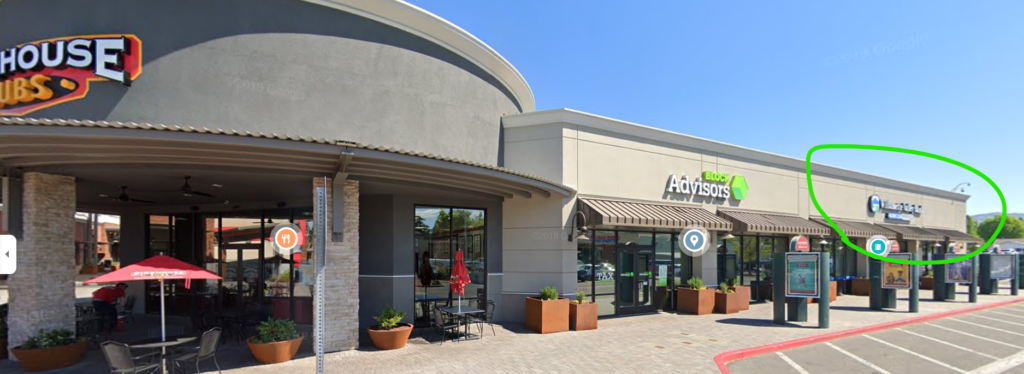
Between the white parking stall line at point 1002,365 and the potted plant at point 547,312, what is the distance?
27.6 ft

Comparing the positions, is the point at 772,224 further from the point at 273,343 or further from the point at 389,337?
the point at 273,343

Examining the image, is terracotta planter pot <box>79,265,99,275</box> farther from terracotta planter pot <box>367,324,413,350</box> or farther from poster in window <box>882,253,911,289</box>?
poster in window <box>882,253,911,289</box>

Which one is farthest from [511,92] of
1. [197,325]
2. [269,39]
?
[197,325]

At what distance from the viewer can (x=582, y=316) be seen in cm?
1369

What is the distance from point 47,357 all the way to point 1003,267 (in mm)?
37044

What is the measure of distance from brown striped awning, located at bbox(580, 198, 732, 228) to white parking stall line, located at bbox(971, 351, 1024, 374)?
7436mm

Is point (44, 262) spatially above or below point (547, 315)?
above

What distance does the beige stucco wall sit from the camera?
14.7m

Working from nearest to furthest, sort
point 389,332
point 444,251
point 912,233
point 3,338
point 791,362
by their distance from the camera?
1. point 3,338
2. point 791,362
3. point 389,332
4. point 444,251
5. point 912,233

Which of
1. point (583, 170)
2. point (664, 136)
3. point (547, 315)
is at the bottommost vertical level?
point (547, 315)

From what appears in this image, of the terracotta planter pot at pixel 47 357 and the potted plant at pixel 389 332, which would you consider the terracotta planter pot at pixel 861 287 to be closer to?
the potted plant at pixel 389 332

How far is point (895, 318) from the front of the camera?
1645 centimetres

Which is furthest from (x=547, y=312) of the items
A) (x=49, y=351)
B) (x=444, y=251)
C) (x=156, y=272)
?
(x=49, y=351)

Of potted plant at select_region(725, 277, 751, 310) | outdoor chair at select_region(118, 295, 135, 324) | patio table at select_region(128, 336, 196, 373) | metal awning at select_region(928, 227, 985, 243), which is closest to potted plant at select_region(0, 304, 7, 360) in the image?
patio table at select_region(128, 336, 196, 373)
